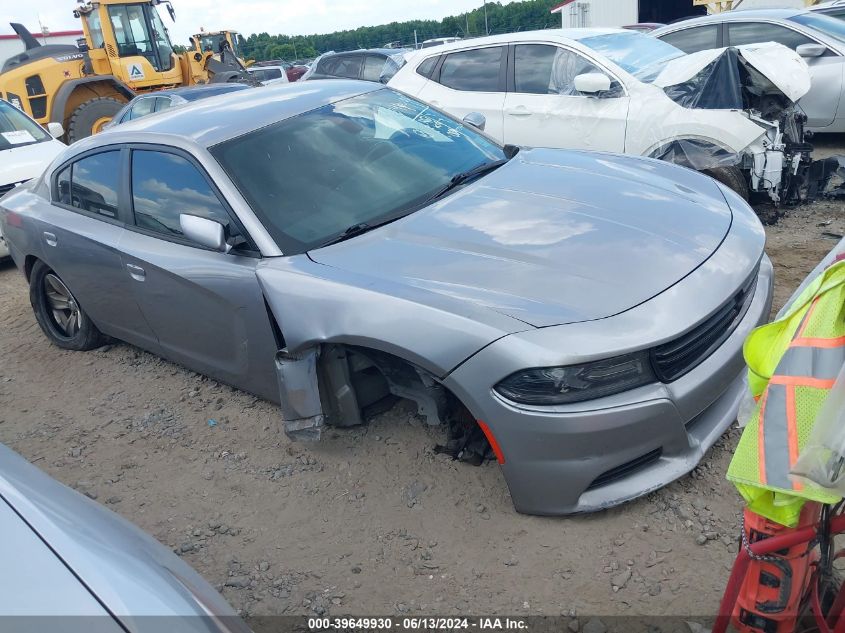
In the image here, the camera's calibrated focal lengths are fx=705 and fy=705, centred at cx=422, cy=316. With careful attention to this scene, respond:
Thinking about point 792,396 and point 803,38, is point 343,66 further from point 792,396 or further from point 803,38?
point 792,396

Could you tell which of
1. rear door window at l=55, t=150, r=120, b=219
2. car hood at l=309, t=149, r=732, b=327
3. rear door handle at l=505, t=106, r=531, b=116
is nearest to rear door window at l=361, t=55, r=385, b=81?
rear door handle at l=505, t=106, r=531, b=116

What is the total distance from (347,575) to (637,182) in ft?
7.27

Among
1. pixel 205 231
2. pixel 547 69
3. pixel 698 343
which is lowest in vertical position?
pixel 698 343

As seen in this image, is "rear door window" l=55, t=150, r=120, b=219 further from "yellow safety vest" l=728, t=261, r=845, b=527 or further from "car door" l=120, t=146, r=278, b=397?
"yellow safety vest" l=728, t=261, r=845, b=527

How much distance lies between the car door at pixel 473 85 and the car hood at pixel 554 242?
3033 mm

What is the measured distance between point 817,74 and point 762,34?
2.88 ft

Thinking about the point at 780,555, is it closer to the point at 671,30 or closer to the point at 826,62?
the point at 826,62

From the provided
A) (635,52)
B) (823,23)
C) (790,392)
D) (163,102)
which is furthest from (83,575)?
(163,102)

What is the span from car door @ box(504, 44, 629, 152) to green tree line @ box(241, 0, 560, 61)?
137 feet

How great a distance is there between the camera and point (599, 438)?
2.36 metres

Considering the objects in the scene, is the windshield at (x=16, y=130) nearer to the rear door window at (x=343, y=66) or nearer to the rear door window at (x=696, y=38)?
the rear door window at (x=343, y=66)

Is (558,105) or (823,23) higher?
(823,23)

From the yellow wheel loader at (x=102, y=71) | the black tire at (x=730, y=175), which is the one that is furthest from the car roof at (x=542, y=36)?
the yellow wheel loader at (x=102, y=71)

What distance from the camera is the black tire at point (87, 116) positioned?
12484mm
